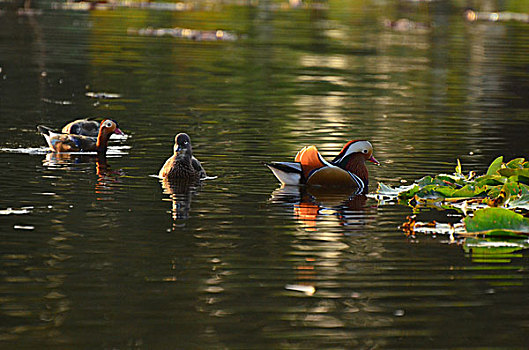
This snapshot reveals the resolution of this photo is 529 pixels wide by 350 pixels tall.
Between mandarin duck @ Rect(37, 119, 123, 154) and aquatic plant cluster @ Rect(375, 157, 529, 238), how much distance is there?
4.98 m

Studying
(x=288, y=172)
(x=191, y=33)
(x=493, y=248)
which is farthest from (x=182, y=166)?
(x=191, y=33)

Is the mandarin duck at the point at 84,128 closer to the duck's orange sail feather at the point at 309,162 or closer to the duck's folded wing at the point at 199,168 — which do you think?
the duck's folded wing at the point at 199,168

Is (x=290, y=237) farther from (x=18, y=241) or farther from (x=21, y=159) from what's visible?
(x=21, y=159)

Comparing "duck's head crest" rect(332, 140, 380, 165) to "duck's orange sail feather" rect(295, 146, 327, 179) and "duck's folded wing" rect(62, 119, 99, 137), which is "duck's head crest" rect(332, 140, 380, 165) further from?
"duck's folded wing" rect(62, 119, 99, 137)

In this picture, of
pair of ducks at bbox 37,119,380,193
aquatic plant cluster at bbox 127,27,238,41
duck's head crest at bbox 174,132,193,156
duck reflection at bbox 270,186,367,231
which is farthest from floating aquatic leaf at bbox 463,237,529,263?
aquatic plant cluster at bbox 127,27,238,41

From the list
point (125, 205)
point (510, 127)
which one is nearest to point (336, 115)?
point (510, 127)

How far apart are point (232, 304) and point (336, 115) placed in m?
14.3

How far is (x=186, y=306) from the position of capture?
8.87 meters

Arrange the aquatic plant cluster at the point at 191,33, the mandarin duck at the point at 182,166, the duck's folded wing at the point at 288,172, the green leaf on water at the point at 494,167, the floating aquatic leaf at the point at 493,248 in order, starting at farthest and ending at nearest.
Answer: the aquatic plant cluster at the point at 191,33, the mandarin duck at the point at 182,166, the duck's folded wing at the point at 288,172, the green leaf on water at the point at 494,167, the floating aquatic leaf at the point at 493,248

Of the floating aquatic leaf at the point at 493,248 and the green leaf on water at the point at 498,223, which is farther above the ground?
the green leaf on water at the point at 498,223

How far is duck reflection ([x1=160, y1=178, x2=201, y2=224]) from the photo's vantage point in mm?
12766

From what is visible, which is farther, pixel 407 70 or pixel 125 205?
pixel 407 70

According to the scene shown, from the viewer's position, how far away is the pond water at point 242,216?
8.50 m

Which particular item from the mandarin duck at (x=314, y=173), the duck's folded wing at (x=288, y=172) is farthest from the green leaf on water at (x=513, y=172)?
the duck's folded wing at (x=288, y=172)
